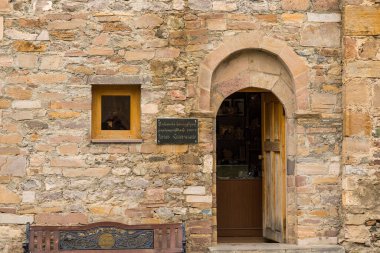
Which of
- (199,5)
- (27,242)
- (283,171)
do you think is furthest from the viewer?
(283,171)

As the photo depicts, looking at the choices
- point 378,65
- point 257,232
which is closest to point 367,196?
point 378,65

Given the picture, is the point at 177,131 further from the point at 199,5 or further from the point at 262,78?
the point at 199,5

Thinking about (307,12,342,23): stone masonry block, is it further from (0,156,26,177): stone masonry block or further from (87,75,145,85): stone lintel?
(0,156,26,177): stone masonry block

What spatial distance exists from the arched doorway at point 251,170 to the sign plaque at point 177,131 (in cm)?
101

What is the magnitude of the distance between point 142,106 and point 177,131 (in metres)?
0.54

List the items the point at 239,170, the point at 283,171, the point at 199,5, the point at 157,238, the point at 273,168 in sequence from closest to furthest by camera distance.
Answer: the point at 157,238, the point at 199,5, the point at 283,171, the point at 273,168, the point at 239,170

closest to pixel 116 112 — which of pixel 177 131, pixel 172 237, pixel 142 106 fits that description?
pixel 142 106

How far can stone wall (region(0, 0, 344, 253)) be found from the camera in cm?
909

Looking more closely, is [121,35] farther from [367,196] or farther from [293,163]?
[367,196]

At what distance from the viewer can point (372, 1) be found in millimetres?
9203

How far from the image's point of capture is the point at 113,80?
361 inches

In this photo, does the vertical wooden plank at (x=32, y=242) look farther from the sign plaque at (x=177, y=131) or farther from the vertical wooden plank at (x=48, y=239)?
the sign plaque at (x=177, y=131)

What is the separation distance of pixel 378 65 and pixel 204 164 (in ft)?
8.17

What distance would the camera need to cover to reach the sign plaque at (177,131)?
9195mm
